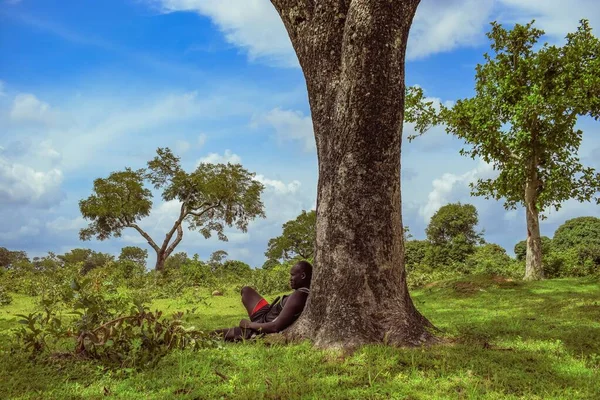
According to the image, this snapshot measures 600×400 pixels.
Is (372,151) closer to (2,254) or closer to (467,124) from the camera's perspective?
(467,124)

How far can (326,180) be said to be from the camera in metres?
7.28

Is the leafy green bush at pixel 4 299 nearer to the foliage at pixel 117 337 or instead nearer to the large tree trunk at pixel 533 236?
Result: the foliage at pixel 117 337

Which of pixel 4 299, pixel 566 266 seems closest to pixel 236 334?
pixel 4 299

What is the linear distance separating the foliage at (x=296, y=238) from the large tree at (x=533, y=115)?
2286 centimetres

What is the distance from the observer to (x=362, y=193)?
697 centimetres

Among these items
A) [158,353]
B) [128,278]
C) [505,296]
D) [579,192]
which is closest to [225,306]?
[505,296]

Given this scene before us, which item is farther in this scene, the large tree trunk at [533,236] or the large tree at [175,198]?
the large tree at [175,198]

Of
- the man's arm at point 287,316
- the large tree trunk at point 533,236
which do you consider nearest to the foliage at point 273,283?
the large tree trunk at point 533,236

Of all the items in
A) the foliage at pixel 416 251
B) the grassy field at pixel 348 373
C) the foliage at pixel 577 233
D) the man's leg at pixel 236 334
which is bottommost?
the grassy field at pixel 348 373

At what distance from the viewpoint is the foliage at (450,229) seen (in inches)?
1182

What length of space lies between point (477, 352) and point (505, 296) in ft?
29.1

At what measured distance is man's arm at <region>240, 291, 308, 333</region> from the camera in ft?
25.8

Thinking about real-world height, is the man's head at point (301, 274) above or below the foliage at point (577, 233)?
below

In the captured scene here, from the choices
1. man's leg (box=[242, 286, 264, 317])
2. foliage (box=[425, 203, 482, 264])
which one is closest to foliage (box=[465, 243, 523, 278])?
foliage (box=[425, 203, 482, 264])
